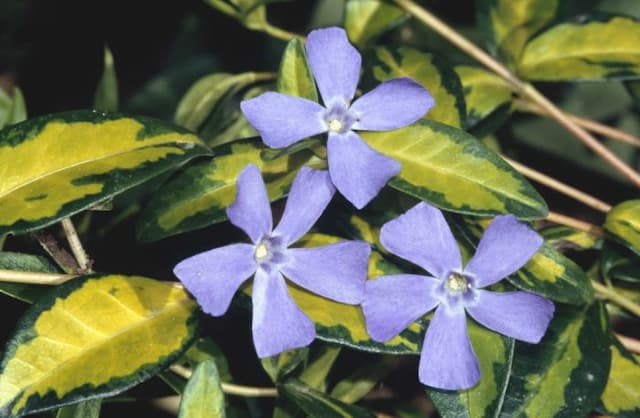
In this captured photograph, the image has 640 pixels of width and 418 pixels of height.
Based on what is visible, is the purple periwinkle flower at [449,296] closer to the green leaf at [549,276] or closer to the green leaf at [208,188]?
the green leaf at [549,276]

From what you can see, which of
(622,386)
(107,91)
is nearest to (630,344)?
(622,386)

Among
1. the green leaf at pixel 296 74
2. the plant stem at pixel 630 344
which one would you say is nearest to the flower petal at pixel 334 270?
the green leaf at pixel 296 74

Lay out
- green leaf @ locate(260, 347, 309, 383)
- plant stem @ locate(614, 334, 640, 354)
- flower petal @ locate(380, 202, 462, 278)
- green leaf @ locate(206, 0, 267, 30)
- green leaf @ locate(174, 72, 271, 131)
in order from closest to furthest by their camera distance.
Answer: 1. flower petal @ locate(380, 202, 462, 278)
2. green leaf @ locate(260, 347, 309, 383)
3. plant stem @ locate(614, 334, 640, 354)
4. green leaf @ locate(206, 0, 267, 30)
5. green leaf @ locate(174, 72, 271, 131)

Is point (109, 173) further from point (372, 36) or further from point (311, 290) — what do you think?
point (372, 36)

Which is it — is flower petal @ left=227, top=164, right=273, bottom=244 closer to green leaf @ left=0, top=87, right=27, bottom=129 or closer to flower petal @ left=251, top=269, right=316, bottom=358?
flower petal @ left=251, top=269, right=316, bottom=358

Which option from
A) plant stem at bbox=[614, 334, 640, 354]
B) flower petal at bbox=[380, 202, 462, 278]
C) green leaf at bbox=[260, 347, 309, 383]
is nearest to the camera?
flower petal at bbox=[380, 202, 462, 278]

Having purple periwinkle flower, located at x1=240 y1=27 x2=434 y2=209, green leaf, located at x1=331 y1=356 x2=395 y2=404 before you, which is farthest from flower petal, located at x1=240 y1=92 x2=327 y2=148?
green leaf, located at x1=331 y1=356 x2=395 y2=404

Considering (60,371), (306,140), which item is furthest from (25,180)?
(306,140)
